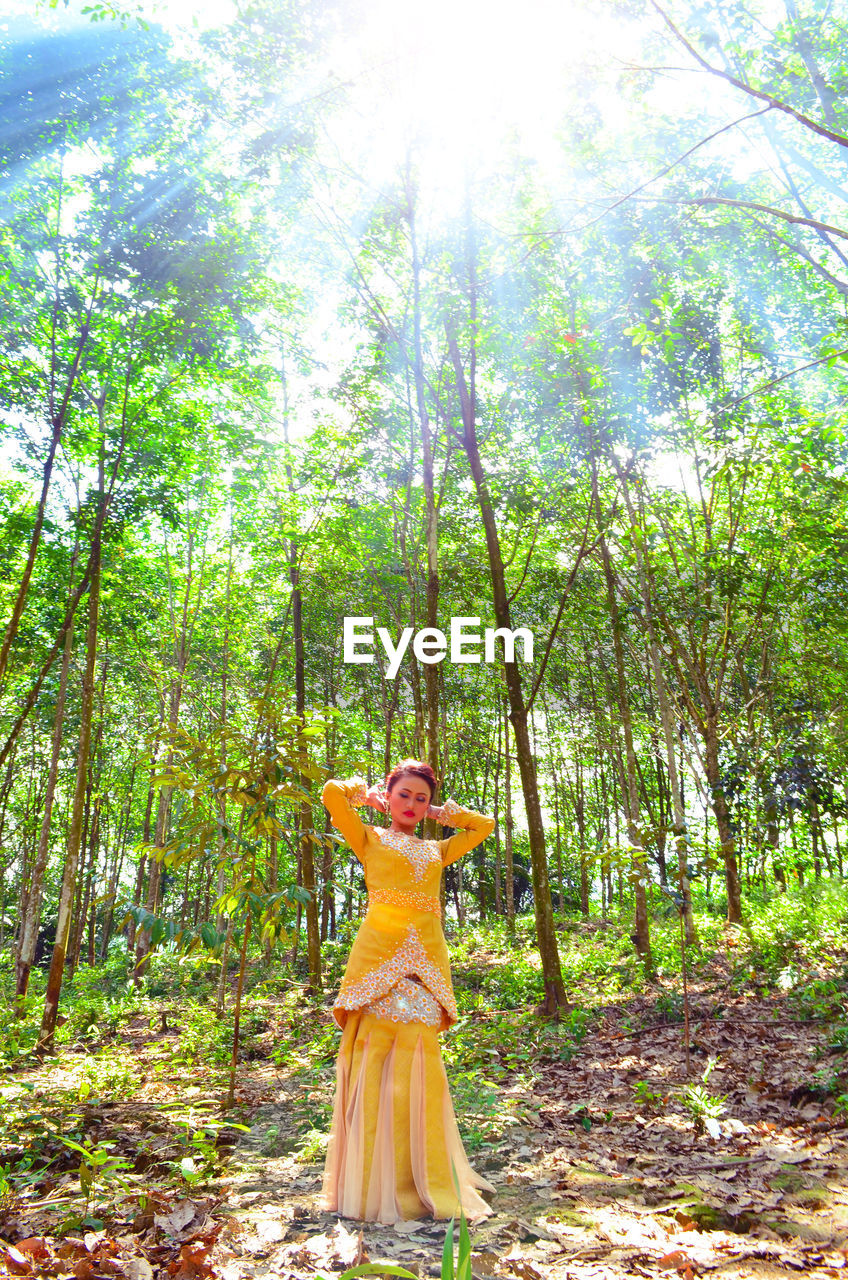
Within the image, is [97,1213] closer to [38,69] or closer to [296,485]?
[38,69]

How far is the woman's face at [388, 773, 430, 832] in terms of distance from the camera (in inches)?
159

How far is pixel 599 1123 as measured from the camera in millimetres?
5207

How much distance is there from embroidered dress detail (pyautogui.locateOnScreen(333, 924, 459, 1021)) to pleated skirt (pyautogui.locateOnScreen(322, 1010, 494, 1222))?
11cm

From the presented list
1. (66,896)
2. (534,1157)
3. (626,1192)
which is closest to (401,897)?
(626,1192)

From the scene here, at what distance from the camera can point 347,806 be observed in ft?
13.4

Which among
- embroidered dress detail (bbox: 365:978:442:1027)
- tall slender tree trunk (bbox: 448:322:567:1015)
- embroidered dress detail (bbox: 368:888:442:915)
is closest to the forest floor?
tall slender tree trunk (bbox: 448:322:567:1015)

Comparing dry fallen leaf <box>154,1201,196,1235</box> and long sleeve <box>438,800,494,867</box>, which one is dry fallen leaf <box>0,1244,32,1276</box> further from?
long sleeve <box>438,800,494,867</box>

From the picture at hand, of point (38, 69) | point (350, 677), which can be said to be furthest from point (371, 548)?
point (38, 69)

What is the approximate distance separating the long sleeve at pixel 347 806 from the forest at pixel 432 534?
1351mm

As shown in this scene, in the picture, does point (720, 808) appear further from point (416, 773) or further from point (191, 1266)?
point (191, 1266)

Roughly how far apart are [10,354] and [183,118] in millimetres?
3469

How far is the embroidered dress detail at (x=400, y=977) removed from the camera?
3.85 metres

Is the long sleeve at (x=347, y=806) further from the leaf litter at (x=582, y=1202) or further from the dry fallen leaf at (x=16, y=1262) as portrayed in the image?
the dry fallen leaf at (x=16, y=1262)

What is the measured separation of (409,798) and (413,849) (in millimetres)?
276
